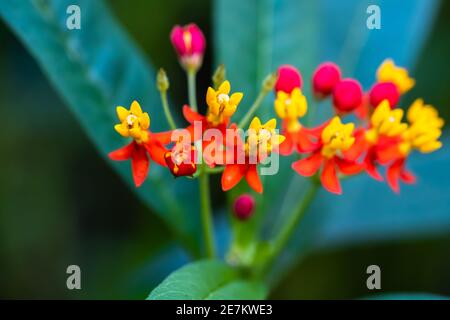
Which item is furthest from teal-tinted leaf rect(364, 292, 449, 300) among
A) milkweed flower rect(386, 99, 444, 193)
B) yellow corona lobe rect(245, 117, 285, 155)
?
yellow corona lobe rect(245, 117, 285, 155)

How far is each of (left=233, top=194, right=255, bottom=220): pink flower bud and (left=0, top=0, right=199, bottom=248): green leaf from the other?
20 centimetres

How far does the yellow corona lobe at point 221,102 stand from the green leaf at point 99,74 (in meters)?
0.35

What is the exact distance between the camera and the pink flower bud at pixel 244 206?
57.5 inches

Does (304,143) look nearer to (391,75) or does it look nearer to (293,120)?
(293,120)

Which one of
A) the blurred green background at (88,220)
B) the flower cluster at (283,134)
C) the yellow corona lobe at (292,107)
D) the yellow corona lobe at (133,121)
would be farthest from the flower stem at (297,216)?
the blurred green background at (88,220)

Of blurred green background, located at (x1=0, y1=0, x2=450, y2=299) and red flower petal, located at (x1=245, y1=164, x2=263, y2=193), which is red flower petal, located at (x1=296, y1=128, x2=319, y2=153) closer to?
red flower petal, located at (x1=245, y1=164, x2=263, y2=193)

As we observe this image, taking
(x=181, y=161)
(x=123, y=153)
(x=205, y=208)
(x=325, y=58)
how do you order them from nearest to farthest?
(x=181, y=161)
(x=123, y=153)
(x=205, y=208)
(x=325, y=58)

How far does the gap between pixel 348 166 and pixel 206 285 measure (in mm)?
368

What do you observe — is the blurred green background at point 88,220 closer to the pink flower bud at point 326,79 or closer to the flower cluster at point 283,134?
the flower cluster at point 283,134

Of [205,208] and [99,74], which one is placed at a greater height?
[99,74]

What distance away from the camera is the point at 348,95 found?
4.46 feet

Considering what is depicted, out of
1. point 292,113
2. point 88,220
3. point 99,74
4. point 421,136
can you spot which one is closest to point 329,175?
point 292,113
